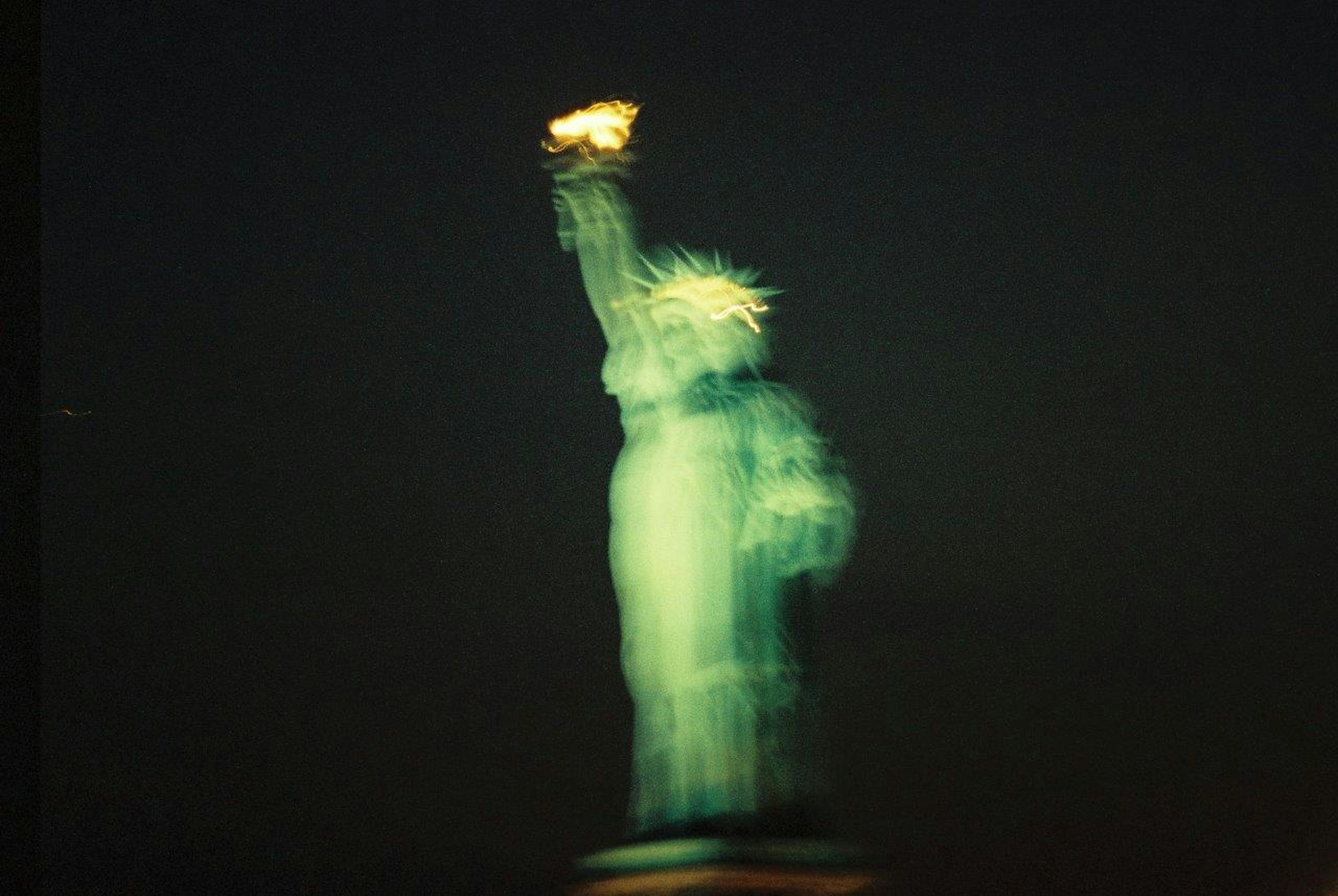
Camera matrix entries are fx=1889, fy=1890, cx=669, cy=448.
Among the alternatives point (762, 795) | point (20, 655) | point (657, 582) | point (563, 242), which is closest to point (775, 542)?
point (657, 582)

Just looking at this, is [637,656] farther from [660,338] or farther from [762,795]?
[660,338]

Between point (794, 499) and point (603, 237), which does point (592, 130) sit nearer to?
point (603, 237)

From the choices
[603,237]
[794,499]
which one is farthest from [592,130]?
[794,499]

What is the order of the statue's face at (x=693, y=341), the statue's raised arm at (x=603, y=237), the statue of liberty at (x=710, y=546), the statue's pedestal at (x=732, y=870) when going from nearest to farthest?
1. the statue's pedestal at (x=732, y=870)
2. the statue of liberty at (x=710, y=546)
3. the statue's face at (x=693, y=341)
4. the statue's raised arm at (x=603, y=237)

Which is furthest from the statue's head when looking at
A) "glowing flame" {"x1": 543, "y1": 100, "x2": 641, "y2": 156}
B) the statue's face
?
"glowing flame" {"x1": 543, "y1": 100, "x2": 641, "y2": 156}

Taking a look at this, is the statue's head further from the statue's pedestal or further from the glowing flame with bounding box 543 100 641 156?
the statue's pedestal

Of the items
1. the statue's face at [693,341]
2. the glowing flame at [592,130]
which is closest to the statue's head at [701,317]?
the statue's face at [693,341]

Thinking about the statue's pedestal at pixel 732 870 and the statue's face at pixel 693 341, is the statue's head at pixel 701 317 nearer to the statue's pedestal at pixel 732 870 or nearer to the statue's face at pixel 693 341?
the statue's face at pixel 693 341
